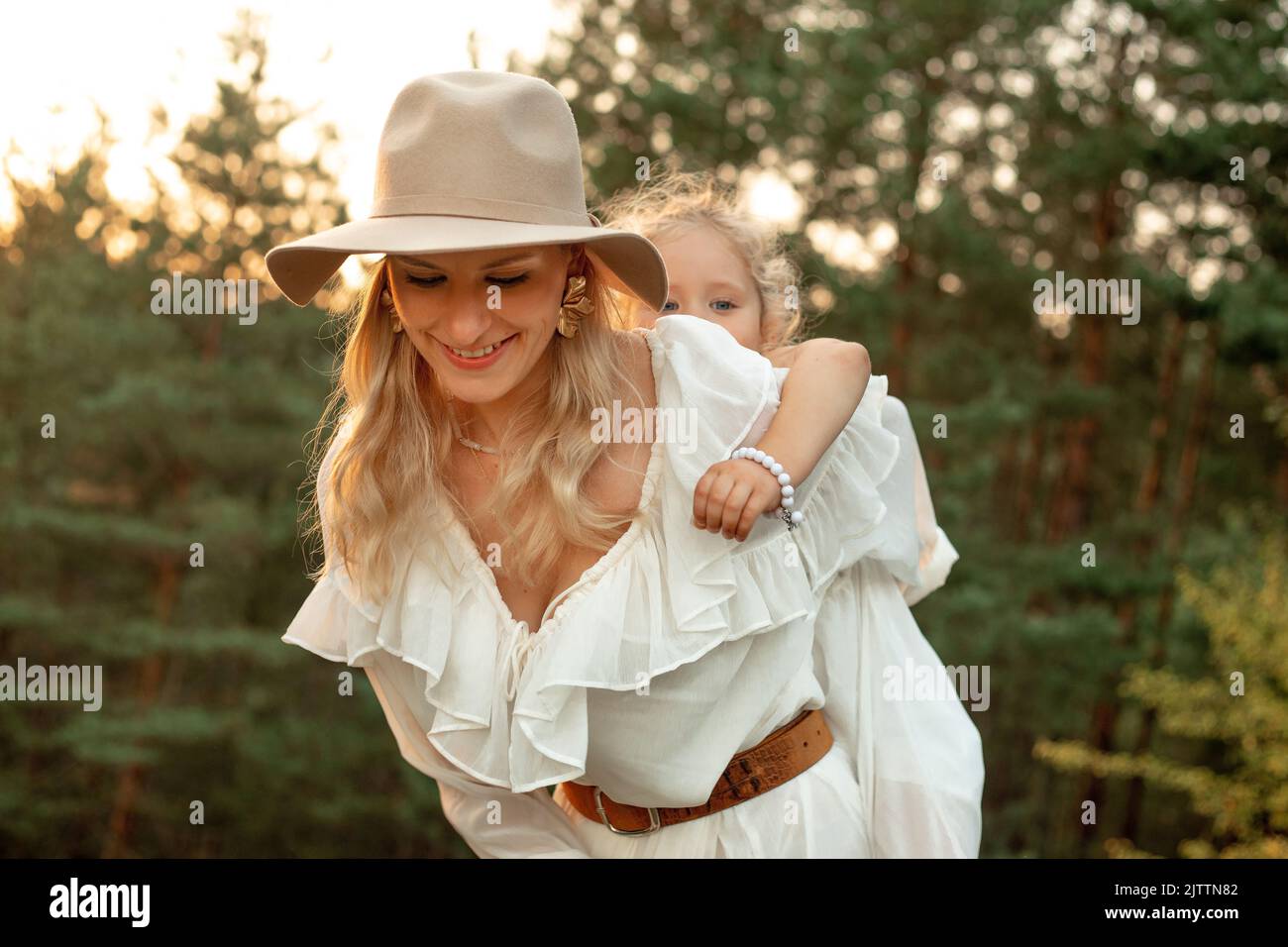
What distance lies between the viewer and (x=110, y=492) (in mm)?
14117

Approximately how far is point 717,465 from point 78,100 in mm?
12708

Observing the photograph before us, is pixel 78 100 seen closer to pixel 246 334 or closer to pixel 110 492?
pixel 246 334

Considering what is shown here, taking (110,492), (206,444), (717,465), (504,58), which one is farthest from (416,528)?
(110,492)

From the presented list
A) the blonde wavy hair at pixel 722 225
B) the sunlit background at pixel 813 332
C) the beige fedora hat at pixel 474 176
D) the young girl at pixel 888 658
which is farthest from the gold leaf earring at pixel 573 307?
the sunlit background at pixel 813 332

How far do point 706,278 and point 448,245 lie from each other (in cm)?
115

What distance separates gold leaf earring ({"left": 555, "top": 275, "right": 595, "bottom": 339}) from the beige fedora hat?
0.11m

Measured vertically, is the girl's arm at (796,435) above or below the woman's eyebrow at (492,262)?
below

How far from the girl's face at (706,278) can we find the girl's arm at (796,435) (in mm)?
613

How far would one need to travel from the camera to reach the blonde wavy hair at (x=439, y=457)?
81.5 inches

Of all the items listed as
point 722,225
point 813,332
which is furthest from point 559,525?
point 813,332

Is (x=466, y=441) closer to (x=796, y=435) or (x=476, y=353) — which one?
(x=476, y=353)

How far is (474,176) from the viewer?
6.34 feet

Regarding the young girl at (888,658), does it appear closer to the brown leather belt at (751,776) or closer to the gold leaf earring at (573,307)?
the brown leather belt at (751,776)

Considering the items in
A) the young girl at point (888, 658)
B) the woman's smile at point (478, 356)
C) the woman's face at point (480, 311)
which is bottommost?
the young girl at point (888, 658)
